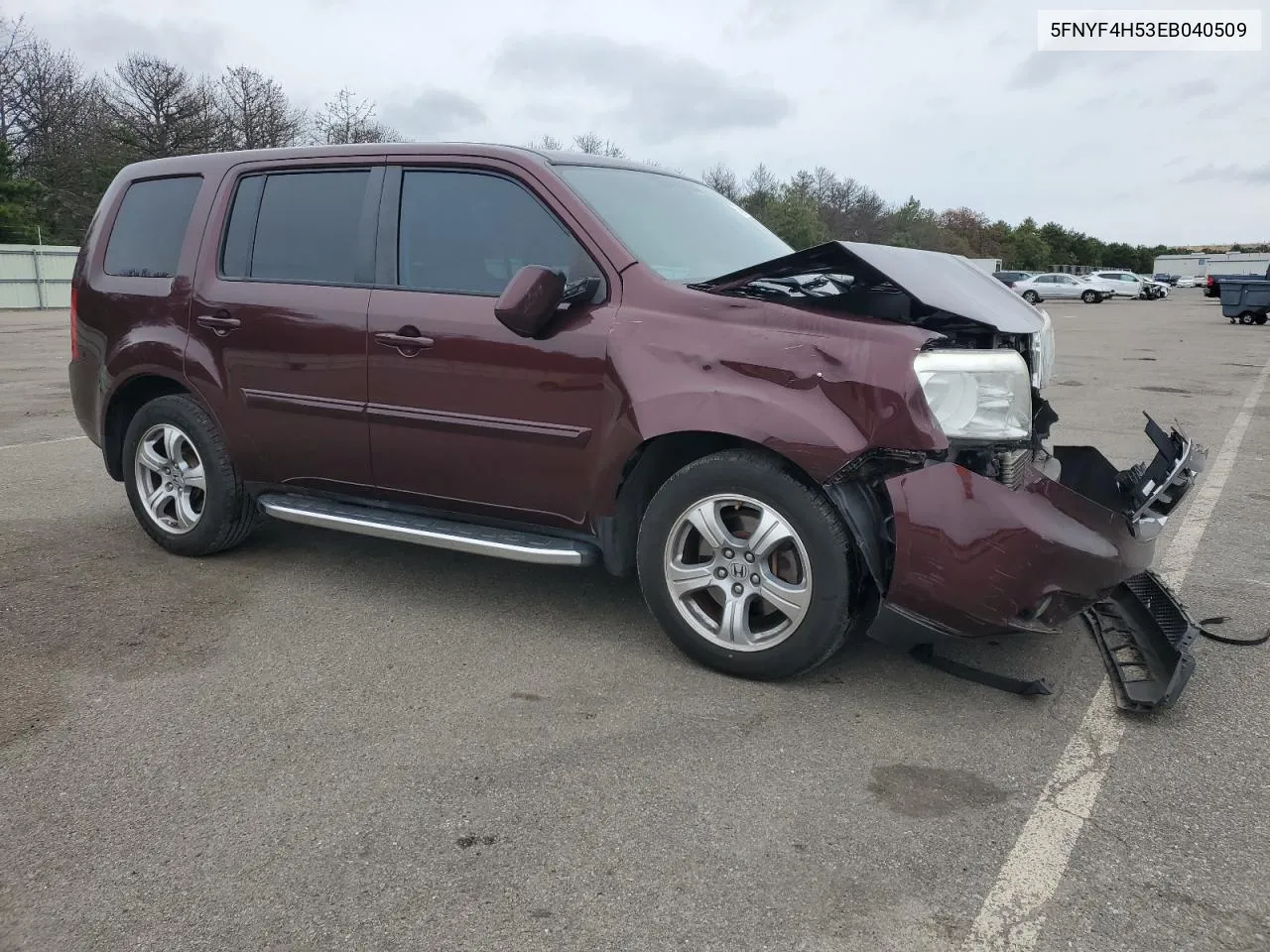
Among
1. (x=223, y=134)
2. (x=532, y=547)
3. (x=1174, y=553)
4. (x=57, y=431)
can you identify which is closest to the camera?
(x=532, y=547)

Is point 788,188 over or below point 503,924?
over

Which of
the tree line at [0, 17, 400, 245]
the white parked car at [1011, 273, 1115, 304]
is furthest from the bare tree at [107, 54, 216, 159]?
the white parked car at [1011, 273, 1115, 304]

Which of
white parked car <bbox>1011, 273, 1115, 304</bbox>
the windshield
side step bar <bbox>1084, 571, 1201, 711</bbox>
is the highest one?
white parked car <bbox>1011, 273, 1115, 304</bbox>

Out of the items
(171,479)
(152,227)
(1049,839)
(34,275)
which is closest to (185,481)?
(171,479)

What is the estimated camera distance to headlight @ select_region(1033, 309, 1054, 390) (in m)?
3.70

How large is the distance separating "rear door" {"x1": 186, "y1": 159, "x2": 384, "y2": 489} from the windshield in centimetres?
97

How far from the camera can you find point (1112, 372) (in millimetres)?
15094

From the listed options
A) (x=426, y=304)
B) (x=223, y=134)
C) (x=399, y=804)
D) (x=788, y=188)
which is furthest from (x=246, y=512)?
(x=788, y=188)

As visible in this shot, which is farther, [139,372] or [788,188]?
[788,188]

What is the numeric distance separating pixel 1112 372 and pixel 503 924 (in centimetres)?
1491

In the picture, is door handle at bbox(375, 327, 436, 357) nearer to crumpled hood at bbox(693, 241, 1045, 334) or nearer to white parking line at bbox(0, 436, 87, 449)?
crumpled hood at bbox(693, 241, 1045, 334)

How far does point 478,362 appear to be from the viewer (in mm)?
3920

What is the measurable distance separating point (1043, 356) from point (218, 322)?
347cm

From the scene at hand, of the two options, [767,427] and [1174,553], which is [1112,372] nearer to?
[1174,553]
